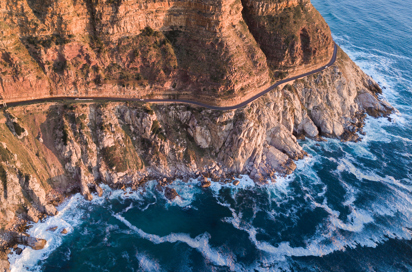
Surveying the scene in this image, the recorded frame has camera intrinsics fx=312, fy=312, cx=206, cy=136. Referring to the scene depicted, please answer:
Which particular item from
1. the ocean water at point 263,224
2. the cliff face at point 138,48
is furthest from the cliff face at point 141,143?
the cliff face at point 138,48

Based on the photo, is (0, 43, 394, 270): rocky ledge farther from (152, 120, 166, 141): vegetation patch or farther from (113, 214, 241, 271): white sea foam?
(113, 214, 241, 271): white sea foam

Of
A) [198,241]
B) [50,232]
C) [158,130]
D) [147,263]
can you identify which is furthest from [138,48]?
[147,263]

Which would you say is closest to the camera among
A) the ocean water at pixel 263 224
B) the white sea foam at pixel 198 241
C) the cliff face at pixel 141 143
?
the ocean water at pixel 263 224

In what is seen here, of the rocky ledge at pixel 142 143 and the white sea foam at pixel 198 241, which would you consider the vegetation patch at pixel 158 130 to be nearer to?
the rocky ledge at pixel 142 143

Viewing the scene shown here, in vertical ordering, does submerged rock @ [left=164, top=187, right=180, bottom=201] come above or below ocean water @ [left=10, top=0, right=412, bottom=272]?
above

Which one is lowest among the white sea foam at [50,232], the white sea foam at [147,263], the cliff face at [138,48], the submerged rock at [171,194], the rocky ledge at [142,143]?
the white sea foam at [147,263]

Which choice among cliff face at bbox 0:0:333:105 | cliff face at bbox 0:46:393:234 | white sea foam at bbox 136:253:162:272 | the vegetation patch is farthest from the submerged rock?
cliff face at bbox 0:0:333:105

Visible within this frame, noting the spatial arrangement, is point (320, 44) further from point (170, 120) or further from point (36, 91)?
point (36, 91)
